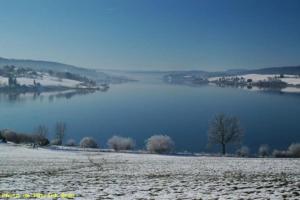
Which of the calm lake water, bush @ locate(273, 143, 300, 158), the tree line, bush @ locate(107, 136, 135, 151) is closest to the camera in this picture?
bush @ locate(273, 143, 300, 158)

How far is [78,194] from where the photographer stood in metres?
12.6

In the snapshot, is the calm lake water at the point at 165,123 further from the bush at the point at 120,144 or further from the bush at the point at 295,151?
the bush at the point at 295,151

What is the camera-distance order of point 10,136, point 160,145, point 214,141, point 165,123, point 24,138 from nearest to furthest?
point 160,145, point 214,141, point 10,136, point 24,138, point 165,123

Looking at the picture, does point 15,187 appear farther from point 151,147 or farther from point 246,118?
point 246,118

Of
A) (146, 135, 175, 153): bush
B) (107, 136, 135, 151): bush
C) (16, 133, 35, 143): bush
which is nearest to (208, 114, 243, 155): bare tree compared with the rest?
(146, 135, 175, 153): bush

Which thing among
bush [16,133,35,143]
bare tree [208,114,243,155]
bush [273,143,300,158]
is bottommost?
bush [16,133,35,143]

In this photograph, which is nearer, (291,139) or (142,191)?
(142,191)

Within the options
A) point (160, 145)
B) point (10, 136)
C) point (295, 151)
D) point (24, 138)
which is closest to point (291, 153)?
point (295, 151)

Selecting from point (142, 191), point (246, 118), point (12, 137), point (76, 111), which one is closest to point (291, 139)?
point (246, 118)

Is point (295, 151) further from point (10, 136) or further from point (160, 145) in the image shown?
point (10, 136)

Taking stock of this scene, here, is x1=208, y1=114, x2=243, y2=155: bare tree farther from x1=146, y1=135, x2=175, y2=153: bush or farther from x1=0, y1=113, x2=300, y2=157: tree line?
x1=146, y1=135, x2=175, y2=153: bush

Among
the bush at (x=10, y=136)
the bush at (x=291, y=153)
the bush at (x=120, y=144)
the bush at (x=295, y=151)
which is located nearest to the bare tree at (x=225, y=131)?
the bush at (x=291, y=153)

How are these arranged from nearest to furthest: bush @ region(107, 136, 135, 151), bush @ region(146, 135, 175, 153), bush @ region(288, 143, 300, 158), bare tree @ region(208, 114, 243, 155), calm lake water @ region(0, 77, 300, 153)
Answer: bush @ region(288, 143, 300, 158), bush @ region(146, 135, 175, 153), bush @ region(107, 136, 135, 151), bare tree @ region(208, 114, 243, 155), calm lake water @ region(0, 77, 300, 153)

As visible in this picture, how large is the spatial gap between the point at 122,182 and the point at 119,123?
72982mm
